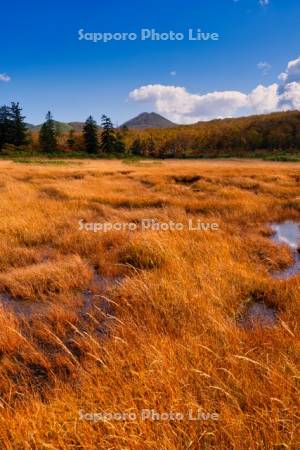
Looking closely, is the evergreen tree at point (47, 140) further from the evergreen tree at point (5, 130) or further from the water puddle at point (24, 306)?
the water puddle at point (24, 306)

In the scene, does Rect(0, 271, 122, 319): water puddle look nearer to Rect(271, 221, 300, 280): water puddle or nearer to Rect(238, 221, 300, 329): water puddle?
Rect(238, 221, 300, 329): water puddle

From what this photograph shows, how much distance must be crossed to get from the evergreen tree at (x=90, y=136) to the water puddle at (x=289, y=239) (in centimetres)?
5966

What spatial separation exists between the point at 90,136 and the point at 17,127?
49.9 ft

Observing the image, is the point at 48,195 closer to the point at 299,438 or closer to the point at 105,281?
the point at 105,281

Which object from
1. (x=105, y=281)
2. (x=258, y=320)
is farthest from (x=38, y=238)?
(x=258, y=320)

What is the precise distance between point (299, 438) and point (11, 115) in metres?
73.8

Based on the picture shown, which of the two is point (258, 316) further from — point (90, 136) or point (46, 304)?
point (90, 136)

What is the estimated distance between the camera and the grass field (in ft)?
7.07

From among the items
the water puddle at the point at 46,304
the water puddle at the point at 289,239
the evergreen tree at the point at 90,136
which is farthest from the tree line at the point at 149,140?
the water puddle at the point at 46,304

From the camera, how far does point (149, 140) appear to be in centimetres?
7694

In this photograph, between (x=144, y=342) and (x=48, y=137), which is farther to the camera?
(x=48, y=137)

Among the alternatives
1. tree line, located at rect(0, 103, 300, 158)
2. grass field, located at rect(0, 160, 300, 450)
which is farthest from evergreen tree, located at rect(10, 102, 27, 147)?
grass field, located at rect(0, 160, 300, 450)

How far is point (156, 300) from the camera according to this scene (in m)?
4.14

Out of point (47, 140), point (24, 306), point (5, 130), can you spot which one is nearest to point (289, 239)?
point (24, 306)
